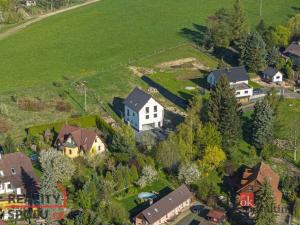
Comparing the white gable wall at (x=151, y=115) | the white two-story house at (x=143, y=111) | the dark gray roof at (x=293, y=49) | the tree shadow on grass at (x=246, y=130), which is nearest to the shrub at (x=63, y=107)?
the white two-story house at (x=143, y=111)

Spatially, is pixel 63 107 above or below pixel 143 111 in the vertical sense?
below

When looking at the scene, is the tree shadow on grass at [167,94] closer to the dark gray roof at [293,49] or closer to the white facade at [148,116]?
the white facade at [148,116]

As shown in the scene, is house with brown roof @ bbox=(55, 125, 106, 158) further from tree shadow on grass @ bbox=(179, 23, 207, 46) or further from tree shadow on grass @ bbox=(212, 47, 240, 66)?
tree shadow on grass @ bbox=(179, 23, 207, 46)

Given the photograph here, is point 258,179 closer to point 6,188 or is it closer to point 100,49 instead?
point 6,188

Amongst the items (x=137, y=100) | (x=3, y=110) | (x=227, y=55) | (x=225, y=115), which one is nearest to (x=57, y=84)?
(x=3, y=110)

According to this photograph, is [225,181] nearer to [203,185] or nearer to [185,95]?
[203,185]

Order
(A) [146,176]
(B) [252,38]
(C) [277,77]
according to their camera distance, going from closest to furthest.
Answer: (A) [146,176], (C) [277,77], (B) [252,38]
